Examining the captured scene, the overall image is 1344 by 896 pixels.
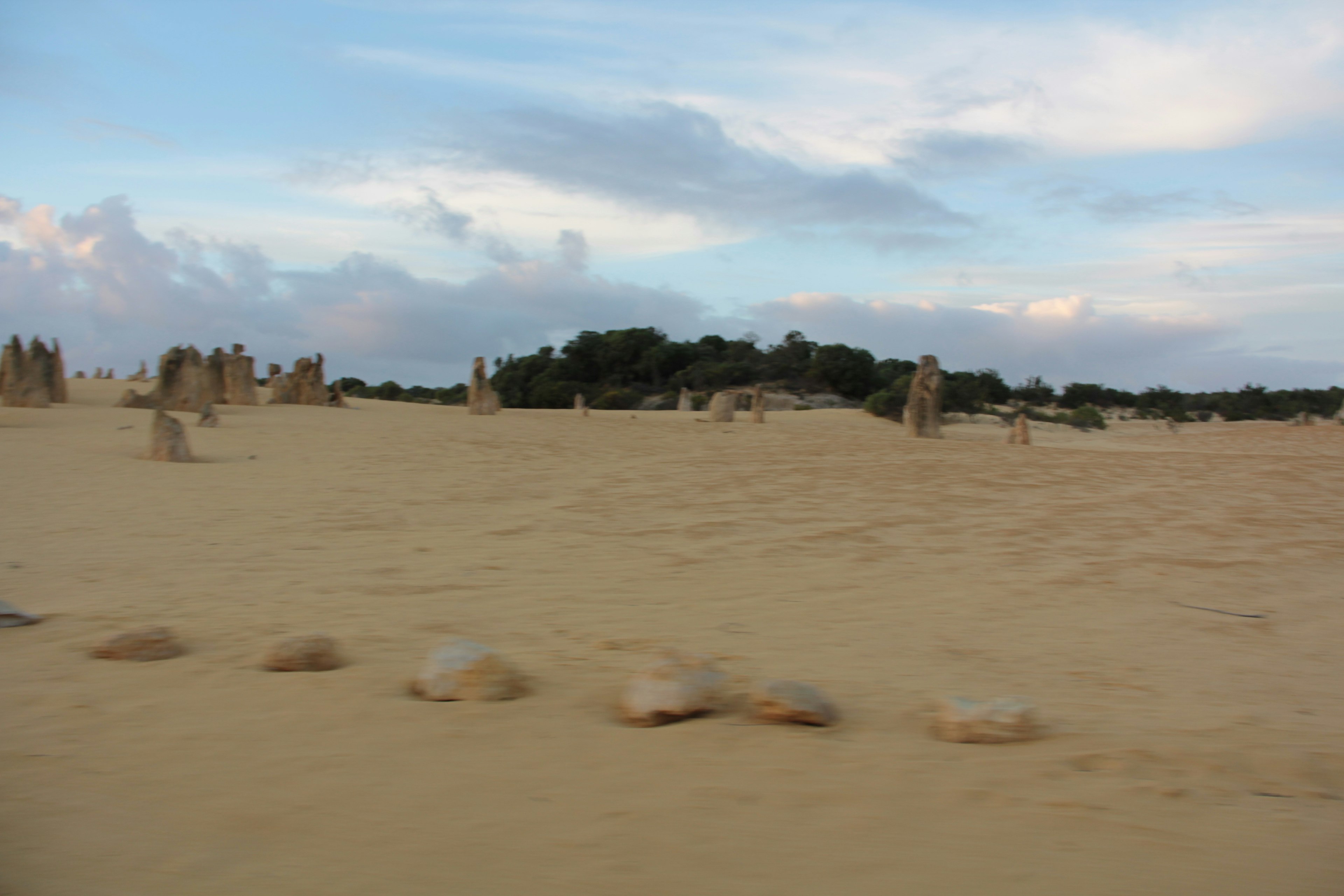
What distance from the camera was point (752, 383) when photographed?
140 feet

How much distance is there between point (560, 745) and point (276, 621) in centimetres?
204

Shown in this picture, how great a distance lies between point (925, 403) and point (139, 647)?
1623 centimetres

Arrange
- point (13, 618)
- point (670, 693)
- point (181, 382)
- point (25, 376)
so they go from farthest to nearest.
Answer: point (181, 382) < point (25, 376) < point (13, 618) < point (670, 693)

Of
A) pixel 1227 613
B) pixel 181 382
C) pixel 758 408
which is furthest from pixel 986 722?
pixel 758 408

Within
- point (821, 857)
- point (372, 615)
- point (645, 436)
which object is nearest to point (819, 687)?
point (821, 857)

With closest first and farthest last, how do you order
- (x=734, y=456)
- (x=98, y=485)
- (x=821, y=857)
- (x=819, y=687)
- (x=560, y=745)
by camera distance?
(x=821, y=857), (x=560, y=745), (x=819, y=687), (x=98, y=485), (x=734, y=456)

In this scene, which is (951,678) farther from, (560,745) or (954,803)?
(560,745)

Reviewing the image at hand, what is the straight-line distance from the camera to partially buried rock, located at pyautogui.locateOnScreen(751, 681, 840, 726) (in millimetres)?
2662

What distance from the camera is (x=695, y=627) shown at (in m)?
4.04

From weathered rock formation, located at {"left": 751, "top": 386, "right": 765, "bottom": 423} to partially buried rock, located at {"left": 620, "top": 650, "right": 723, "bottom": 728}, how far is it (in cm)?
1837

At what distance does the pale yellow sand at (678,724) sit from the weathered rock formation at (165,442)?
4.55ft

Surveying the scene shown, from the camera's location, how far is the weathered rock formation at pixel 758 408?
2136 centimetres

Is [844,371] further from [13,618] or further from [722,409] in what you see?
[13,618]

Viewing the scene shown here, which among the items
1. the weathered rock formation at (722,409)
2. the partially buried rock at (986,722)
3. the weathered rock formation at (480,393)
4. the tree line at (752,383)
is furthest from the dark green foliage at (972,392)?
the partially buried rock at (986,722)
